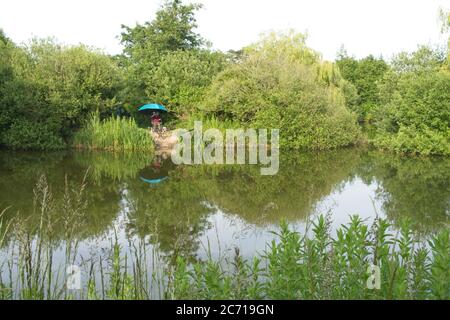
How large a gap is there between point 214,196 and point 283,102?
9706mm

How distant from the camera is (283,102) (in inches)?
691

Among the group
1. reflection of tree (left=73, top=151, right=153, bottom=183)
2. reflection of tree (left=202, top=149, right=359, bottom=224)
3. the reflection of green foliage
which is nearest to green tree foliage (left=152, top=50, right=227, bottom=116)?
reflection of tree (left=73, top=151, right=153, bottom=183)

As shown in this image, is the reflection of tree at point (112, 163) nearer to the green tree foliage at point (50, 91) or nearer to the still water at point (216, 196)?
the still water at point (216, 196)

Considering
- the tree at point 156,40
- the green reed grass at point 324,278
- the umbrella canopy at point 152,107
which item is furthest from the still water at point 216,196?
the tree at point 156,40

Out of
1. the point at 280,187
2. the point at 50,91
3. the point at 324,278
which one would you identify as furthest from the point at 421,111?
the point at 324,278

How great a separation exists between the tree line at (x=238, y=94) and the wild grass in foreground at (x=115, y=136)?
76 centimetres

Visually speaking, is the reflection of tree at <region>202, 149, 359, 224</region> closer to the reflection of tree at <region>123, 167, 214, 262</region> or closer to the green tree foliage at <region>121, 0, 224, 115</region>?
the reflection of tree at <region>123, 167, 214, 262</region>

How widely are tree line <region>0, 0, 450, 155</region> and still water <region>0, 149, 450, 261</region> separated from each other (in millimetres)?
2395

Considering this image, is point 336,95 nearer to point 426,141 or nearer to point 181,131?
point 426,141

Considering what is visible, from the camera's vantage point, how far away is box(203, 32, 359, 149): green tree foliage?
17.4 meters

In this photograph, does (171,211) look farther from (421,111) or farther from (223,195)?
(421,111)

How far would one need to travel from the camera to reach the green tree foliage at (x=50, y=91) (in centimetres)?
1630

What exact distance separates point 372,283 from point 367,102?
114 feet
